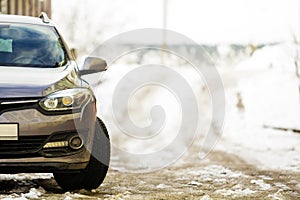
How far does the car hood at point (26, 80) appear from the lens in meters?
5.21

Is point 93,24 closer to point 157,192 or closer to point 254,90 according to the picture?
point 254,90

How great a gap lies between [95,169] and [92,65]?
1.06 metres

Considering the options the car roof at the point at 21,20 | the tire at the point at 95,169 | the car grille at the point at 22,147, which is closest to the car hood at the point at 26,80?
the car grille at the point at 22,147

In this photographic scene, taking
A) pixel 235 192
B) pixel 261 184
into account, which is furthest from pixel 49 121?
pixel 261 184

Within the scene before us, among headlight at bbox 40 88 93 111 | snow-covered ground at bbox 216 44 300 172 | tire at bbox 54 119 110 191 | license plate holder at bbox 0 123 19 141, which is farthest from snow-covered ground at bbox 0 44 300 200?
headlight at bbox 40 88 93 111

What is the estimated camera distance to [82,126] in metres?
5.46

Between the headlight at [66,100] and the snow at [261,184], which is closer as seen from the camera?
the headlight at [66,100]

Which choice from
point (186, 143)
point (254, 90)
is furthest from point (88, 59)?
point (254, 90)

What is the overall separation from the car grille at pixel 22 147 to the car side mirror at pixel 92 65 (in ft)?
3.86

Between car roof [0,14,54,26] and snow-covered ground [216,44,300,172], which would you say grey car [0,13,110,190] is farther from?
snow-covered ground [216,44,300,172]

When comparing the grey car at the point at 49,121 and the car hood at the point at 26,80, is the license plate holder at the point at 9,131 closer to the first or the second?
the grey car at the point at 49,121

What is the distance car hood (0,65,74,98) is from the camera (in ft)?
17.1

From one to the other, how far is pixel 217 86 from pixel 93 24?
20.3 m

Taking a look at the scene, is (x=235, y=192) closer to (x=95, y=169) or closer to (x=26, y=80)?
(x=95, y=169)
